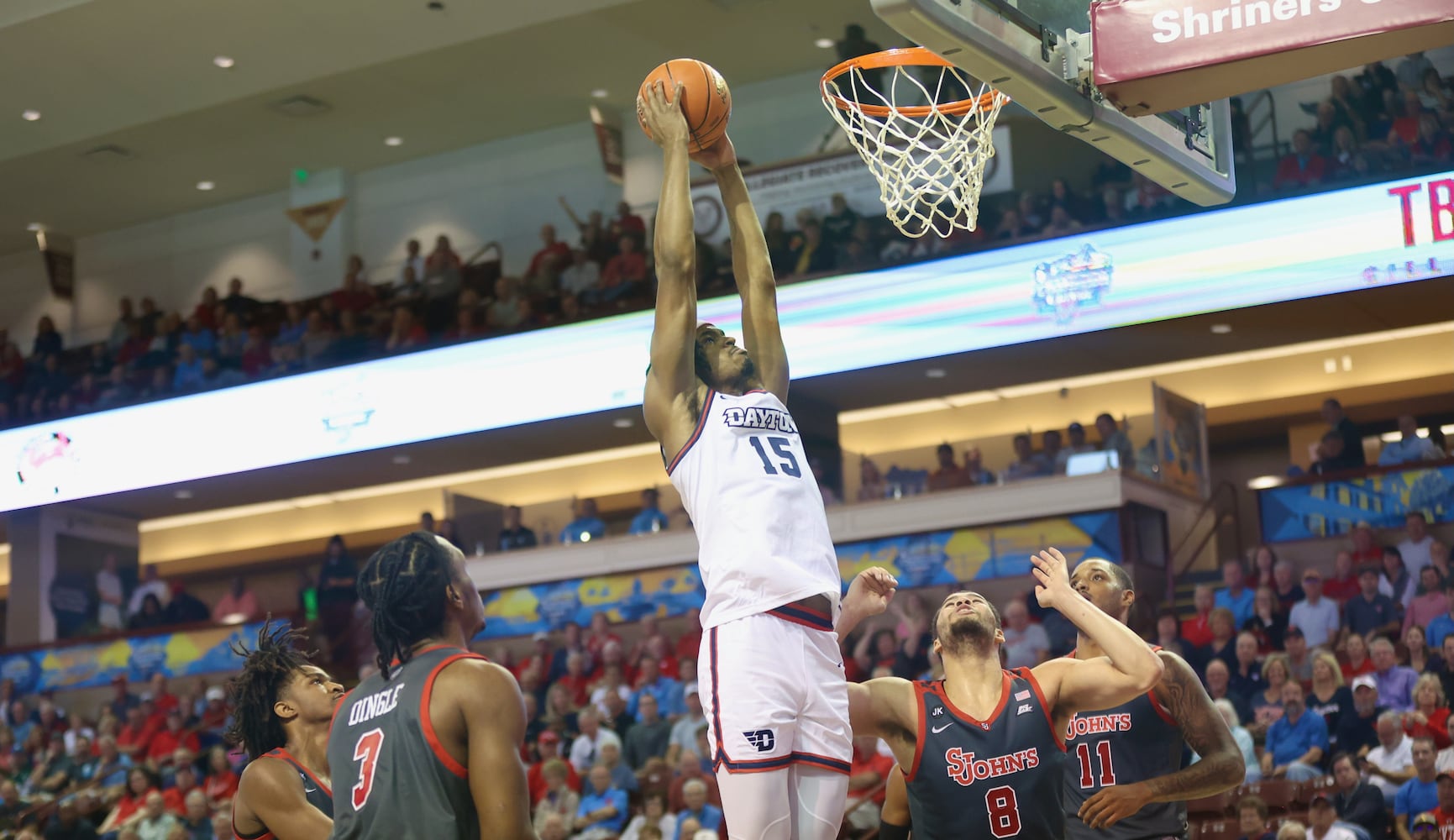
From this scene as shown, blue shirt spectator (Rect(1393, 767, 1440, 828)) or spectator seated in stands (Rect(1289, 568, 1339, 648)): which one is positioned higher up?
spectator seated in stands (Rect(1289, 568, 1339, 648))

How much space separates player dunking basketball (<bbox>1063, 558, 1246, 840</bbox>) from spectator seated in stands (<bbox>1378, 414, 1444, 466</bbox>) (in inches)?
375

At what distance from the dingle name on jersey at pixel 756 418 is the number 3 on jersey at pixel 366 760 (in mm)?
1373

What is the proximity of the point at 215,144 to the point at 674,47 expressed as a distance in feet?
24.0

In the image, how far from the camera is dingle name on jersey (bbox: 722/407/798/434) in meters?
4.62

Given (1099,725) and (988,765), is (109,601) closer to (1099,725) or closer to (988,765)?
(1099,725)

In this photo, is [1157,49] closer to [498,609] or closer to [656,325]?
[656,325]

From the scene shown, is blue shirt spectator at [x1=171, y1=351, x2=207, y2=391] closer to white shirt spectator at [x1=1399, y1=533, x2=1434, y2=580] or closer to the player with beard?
white shirt spectator at [x1=1399, y1=533, x2=1434, y2=580]

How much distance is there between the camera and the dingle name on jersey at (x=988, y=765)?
190 inches

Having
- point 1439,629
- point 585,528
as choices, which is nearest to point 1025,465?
point 585,528

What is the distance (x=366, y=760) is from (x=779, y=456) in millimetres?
1473

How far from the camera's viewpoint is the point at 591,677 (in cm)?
1578

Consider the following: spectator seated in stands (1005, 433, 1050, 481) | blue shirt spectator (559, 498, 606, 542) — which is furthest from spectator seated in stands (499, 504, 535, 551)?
spectator seated in stands (1005, 433, 1050, 481)

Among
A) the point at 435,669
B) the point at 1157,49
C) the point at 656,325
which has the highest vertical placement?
the point at 1157,49

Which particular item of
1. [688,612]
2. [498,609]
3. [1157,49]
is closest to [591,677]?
[688,612]
